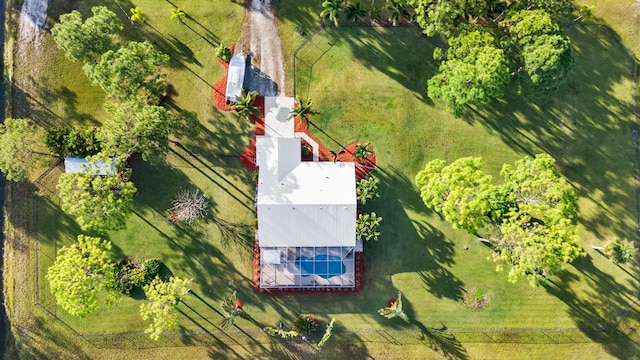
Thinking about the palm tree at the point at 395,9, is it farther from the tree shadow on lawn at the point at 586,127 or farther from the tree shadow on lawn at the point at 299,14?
the tree shadow on lawn at the point at 586,127

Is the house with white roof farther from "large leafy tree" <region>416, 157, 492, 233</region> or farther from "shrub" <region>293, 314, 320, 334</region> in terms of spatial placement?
"large leafy tree" <region>416, 157, 492, 233</region>

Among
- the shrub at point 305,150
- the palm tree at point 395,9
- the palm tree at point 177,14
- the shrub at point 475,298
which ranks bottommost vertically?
the shrub at point 475,298

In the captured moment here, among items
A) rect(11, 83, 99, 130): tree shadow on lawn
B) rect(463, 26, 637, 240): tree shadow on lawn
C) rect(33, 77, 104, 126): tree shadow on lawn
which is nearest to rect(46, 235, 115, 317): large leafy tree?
rect(33, 77, 104, 126): tree shadow on lawn

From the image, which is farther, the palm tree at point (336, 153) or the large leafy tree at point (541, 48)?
the palm tree at point (336, 153)

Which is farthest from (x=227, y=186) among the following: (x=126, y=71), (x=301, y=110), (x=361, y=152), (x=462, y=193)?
(x=462, y=193)

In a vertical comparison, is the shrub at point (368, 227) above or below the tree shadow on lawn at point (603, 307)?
below

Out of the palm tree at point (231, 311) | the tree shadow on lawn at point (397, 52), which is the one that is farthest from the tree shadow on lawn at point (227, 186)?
the tree shadow on lawn at point (397, 52)

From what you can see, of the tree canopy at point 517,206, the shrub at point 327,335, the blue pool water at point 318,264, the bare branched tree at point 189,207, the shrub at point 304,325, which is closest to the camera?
the tree canopy at point 517,206
